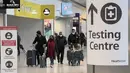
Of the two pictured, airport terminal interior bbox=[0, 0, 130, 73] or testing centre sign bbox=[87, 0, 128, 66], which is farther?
airport terminal interior bbox=[0, 0, 130, 73]

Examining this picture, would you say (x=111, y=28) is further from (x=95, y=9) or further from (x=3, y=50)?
(x=3, y=50)

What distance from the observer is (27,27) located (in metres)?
28.0

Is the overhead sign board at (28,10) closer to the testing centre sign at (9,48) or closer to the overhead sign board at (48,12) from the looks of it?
the overhead sign board at (48,12)

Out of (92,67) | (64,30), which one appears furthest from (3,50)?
(64,30)

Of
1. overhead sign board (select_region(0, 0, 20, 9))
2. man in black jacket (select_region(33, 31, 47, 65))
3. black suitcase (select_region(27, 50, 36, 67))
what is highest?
overhead sign board (select_region(0, 0, 20, 9))

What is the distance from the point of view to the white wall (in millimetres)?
27297

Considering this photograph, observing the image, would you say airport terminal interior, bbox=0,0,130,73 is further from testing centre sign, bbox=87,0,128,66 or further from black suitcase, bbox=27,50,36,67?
testing centre sign, bbox=87,0,128,66

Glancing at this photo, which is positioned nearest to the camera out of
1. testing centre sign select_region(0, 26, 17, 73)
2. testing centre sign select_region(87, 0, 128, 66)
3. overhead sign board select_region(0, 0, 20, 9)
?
testing centre sign select_region(87, 0, 128, 66)

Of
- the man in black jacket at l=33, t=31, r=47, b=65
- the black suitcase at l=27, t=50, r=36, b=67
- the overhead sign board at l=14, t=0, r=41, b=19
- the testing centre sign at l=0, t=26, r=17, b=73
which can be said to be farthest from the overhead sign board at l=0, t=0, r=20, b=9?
the testing centre sign at l=0, t=26, r=17, b=73

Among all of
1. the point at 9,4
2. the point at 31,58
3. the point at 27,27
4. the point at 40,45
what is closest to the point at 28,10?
the point at 40,45

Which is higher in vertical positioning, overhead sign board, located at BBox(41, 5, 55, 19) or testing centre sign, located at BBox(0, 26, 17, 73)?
overhead sign board, located at BBox(41, 5, 55, 19)

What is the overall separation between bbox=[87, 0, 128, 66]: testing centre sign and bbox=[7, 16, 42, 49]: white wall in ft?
76.5

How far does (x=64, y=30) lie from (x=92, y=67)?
3824cm

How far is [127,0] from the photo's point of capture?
12.5ft
